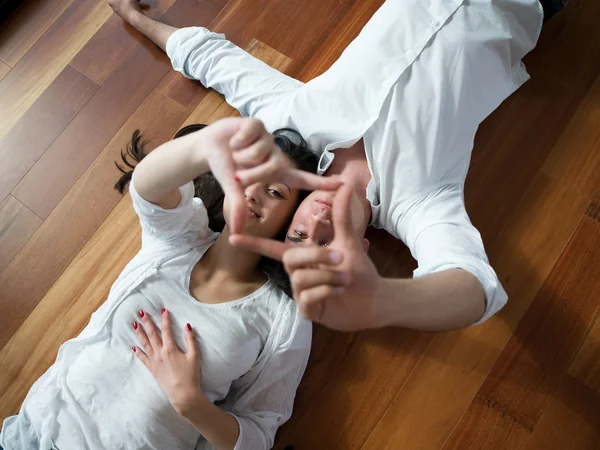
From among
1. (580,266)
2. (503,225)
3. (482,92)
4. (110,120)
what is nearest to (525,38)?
(482,92)

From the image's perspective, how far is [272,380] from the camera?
917 mm

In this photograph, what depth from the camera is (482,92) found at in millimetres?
954

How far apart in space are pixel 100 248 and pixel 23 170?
319 millimetres

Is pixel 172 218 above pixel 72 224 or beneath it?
above

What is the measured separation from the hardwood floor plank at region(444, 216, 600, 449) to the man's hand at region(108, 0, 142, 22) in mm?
1319

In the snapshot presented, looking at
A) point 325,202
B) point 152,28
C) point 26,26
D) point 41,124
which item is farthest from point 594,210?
point 26,26

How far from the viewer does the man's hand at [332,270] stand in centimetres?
53

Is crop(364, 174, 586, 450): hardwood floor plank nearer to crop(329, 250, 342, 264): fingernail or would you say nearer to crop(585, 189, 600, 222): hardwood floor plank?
crop(585, 189, 600, 222): hardwood floor plank

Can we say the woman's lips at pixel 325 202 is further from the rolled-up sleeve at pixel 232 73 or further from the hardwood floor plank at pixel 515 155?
the hardwood floor plank at pixel 515 155

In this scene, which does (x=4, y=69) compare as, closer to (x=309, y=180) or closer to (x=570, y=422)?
(x=309, y=180)

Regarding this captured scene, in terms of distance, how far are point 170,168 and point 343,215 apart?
0.31 m

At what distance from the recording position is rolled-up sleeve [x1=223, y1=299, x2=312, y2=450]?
0.91 metres

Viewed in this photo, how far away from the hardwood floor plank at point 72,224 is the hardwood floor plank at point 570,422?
116 centimetres

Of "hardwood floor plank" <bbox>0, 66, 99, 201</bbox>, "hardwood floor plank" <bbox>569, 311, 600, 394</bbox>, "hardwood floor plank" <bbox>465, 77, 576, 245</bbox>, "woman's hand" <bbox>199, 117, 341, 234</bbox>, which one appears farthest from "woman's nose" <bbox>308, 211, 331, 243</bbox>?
"hardwood floor plank" <bbox>0, 66, 99, 201</bbox>
